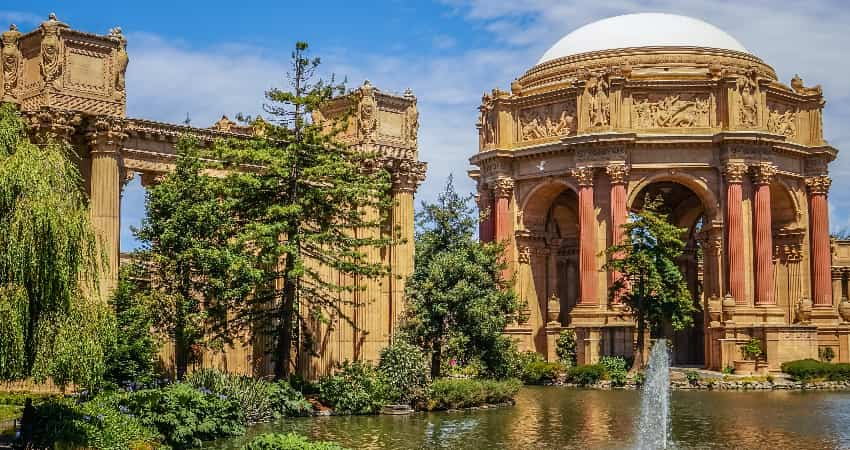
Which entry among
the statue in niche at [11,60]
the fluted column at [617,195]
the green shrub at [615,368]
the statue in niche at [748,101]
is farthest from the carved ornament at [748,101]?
the statue in niche at [11,60]

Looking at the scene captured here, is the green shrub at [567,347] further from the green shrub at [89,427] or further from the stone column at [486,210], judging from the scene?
the green shrub at [89,427]

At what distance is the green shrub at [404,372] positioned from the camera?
29.6 metres

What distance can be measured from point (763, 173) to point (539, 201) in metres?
13.1

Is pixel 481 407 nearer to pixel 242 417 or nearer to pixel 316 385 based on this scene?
pixel 316 385

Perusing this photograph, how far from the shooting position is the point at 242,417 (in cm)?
2462

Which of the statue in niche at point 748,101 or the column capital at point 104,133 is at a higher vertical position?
the statue in niche at point 748,101

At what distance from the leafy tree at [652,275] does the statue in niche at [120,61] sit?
28250 millimetres

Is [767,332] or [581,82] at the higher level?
[581,82]

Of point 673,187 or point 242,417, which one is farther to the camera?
point 673,187

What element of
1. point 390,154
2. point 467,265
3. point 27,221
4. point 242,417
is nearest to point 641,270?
point 467,265

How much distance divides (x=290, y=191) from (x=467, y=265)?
25.6 feet

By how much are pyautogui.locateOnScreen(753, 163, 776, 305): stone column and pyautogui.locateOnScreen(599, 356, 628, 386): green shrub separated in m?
10.3

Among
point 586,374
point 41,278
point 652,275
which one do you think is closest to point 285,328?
point 41,278

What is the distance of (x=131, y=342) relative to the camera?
1038 inches
